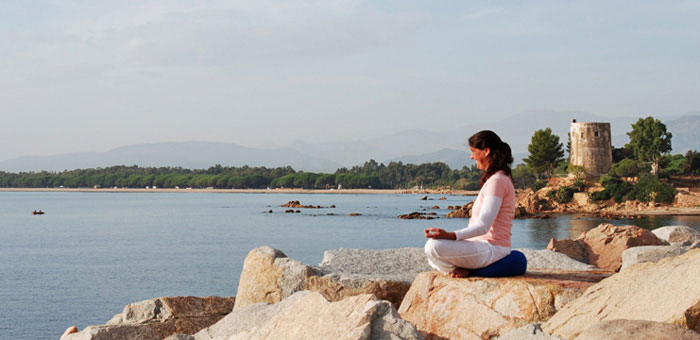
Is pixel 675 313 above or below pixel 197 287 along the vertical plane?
above

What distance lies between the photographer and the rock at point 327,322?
5.40 metres

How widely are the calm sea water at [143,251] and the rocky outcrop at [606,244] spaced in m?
12.9

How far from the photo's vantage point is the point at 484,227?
6.59 m

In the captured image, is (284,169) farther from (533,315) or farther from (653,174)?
(533,315)

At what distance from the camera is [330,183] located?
18350 centimetres

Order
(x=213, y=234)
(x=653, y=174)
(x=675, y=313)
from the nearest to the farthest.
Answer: (x=675, y=313) < (x=213, y=234) < (x=653, y=174)

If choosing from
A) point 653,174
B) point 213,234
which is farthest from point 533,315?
point 653,174

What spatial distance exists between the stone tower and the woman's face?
7652 cm

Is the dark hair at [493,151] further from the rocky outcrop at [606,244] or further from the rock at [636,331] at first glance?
the rocky outcrop at [606,244]

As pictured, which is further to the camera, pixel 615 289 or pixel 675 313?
pixel 615 289

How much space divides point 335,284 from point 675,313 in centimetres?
426

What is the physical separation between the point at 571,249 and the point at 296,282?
6.44m

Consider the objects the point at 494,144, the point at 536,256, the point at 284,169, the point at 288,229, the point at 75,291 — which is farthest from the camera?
the point at 284,169

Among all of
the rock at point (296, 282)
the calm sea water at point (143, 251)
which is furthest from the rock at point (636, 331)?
the calm sea water at point (143, 251)
